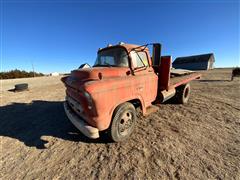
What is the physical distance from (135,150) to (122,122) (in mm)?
723

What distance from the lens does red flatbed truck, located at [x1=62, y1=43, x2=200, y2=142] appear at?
265cm

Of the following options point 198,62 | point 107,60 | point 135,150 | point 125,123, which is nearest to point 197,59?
point 198,62

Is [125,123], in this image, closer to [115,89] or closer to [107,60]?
[115,89]

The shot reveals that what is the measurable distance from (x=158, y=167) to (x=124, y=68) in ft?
7.73

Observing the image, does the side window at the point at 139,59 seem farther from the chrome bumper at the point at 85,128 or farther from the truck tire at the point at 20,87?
the truck tire at the point at 20,87

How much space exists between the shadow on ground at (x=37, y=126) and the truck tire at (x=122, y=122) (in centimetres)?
50

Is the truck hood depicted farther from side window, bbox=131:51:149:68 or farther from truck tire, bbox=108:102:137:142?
truck tire, bbox=108:102:137:142

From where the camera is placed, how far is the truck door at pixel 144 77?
3.54 metres

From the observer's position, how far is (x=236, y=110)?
5180mm

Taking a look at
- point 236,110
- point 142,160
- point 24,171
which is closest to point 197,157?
point 142,160

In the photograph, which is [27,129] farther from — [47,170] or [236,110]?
[236,110]

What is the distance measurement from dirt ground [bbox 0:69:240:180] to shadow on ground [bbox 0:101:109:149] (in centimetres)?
3

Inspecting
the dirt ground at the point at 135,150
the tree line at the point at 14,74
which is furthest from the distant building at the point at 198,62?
the tree line at the point at 14,74

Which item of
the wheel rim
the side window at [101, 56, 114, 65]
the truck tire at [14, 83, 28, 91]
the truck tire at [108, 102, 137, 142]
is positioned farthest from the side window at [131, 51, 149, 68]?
the truck tire at [14, 83, 28, 91]
